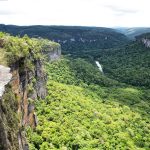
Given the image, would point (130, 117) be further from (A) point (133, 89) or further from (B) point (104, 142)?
(A) point (133, 89)

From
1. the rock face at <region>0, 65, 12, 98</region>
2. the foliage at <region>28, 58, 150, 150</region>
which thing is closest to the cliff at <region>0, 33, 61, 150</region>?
the rock face at <region>0, 65, 12, 98</region>

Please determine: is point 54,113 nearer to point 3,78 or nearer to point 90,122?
point 90,122

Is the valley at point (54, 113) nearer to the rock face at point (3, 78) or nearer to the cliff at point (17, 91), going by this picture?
the cliff at point (17, 91)

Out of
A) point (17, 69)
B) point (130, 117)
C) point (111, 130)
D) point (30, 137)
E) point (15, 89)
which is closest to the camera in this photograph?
point (15, 89)

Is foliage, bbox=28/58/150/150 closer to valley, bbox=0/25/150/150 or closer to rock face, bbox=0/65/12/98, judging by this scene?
valley, bbox=0/25/150/150

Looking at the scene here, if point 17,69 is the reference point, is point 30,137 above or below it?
below

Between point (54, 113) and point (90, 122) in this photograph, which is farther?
point (90, 122)

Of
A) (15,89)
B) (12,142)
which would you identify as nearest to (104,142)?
(15,89)

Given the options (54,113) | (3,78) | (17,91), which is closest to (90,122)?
(54,113)
